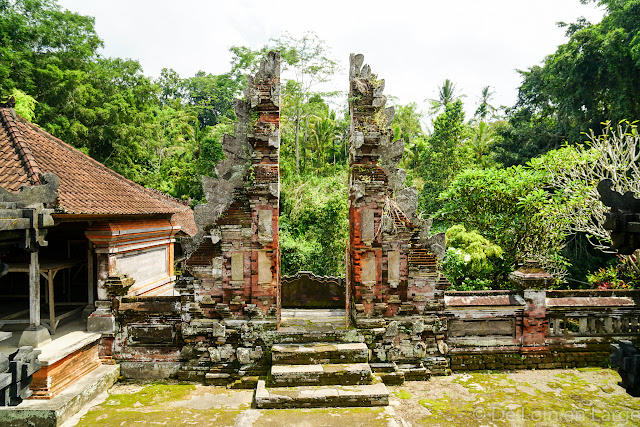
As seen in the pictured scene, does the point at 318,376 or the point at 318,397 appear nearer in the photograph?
the point at 318,397

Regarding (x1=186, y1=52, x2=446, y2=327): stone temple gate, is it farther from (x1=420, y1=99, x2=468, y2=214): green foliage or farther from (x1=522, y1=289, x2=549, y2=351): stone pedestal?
(x1=420, y1=99, x2=468, y2=214): green foliage

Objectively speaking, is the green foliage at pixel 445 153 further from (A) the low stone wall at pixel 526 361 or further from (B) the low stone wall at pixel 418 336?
(A) the low stone wall at pixel 526 361

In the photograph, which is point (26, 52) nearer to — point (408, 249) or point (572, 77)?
point (408, 249)

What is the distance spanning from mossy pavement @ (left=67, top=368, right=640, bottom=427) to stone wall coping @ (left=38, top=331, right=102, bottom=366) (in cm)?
97

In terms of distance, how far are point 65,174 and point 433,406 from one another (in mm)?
8252

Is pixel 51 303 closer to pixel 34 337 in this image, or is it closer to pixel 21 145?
pixel 34 337

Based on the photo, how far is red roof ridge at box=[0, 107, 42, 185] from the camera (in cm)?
632

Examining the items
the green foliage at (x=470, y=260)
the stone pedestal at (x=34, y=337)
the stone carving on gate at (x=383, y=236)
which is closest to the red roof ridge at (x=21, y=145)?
the stone pedestal at (x=34, y=337)

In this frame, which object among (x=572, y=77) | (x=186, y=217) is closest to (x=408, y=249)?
(x=186, y=217)

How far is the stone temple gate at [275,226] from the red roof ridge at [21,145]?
2752 millimetres

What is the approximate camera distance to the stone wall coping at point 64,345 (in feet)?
18.9

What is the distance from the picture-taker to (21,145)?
22.9 ft

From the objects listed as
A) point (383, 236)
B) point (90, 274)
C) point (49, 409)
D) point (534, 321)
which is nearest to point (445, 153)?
point (534, 321)

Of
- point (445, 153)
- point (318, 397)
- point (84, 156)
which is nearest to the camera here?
point (318, 397)
